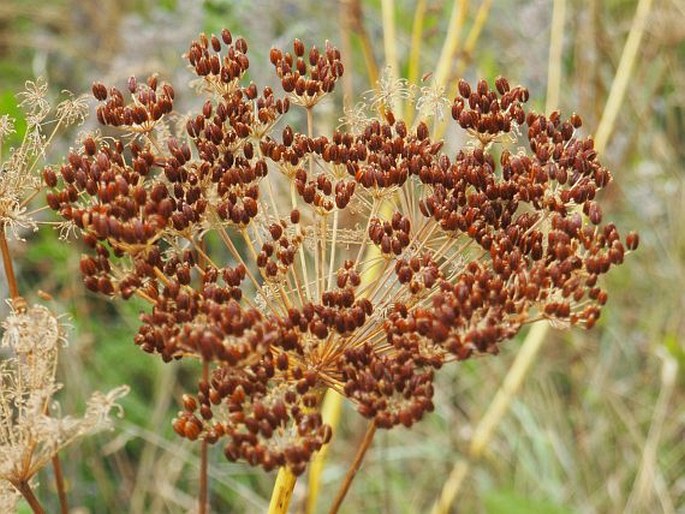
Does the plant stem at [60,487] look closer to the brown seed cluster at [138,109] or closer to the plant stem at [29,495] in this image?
the plant stem at [29,495]

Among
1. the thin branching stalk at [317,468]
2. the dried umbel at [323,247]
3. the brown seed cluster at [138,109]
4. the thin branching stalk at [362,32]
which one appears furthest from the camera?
the thin branching stalk at [362,32]

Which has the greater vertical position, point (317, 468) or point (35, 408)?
point (35, 408)

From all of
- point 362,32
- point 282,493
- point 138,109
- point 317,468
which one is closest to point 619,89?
point 362,32

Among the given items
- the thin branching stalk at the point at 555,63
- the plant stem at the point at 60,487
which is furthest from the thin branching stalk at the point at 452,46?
the plant stem at the point at 60,487

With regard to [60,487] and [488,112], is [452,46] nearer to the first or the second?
[488,112]

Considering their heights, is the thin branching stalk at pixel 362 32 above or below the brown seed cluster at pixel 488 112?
above

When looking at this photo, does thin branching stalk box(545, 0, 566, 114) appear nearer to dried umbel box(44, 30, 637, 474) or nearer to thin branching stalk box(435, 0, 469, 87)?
thin branching stalk box(435, 0, 469, 87)
